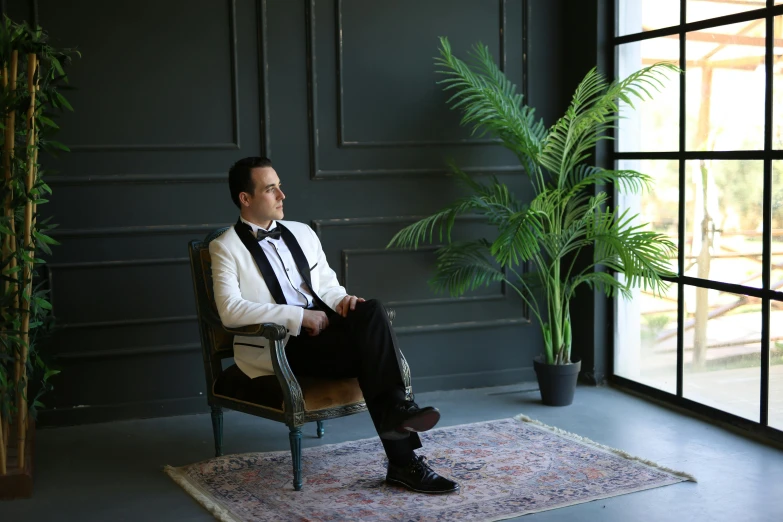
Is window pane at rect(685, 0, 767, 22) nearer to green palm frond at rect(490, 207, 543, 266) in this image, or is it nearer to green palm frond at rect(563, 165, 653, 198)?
green palm frond at rect(563, 165, 653, 198)

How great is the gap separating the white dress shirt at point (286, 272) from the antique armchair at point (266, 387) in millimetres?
256

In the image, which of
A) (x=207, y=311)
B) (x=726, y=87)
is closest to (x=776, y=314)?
(x=726, y=87)

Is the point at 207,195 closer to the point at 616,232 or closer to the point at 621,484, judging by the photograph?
the point at 616,232

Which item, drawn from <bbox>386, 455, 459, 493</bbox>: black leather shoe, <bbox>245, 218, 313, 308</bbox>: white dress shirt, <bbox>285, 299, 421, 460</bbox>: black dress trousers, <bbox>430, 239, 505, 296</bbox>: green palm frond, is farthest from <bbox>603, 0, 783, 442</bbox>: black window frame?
<bbox>245, 218, 313, 308</bbox>: white dress shirt

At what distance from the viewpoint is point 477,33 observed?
184 inches

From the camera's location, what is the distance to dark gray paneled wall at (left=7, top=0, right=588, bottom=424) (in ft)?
13.6

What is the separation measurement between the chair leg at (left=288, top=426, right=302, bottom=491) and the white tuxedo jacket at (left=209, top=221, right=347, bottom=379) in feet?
0.92

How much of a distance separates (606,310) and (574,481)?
163 cm

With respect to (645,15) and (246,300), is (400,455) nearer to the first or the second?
(246,300)

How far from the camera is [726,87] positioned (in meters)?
3.93

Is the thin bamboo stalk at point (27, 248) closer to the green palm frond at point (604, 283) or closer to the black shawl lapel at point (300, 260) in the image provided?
the black shawl lapel at point (300, 260)

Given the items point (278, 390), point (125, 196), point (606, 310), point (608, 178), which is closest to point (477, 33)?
point (608, 178)

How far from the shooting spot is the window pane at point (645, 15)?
13.9 ft

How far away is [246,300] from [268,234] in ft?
1.00
